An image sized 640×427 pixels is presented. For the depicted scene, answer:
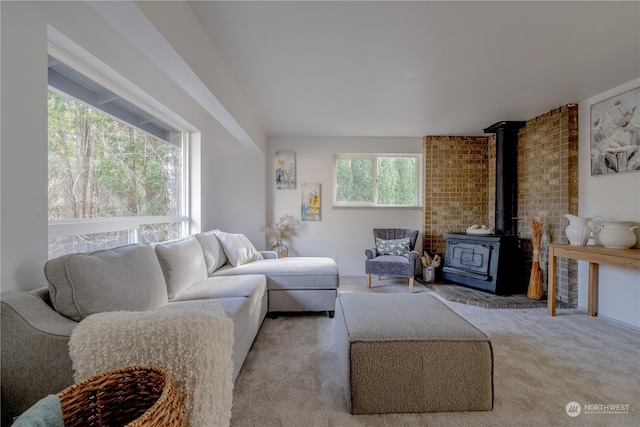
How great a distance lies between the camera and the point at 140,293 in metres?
1.49

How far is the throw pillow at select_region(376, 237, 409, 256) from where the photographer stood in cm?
396

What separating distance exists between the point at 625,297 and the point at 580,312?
1.41 feet

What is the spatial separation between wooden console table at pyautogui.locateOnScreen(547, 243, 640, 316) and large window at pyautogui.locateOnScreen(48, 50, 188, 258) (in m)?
4.05

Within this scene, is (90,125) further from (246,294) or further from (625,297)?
(625,297)

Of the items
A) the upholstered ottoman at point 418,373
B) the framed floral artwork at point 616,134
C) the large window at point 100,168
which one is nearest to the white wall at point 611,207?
the framed floral artwork at point 616,134

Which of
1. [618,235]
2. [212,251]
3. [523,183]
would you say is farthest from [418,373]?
[523,183]

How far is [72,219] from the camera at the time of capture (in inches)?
67.2

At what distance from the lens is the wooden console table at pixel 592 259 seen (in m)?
2.13

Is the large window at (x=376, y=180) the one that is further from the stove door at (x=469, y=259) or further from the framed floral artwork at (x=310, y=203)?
the stove door at (x=469, y=259)

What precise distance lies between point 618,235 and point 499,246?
3.47 ft

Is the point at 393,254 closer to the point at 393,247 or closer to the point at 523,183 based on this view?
the point at 393,247

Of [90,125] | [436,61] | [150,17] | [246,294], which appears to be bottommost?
[246,294]

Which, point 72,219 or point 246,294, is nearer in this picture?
point 72,219

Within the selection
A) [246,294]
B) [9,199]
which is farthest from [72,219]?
[246,294]
